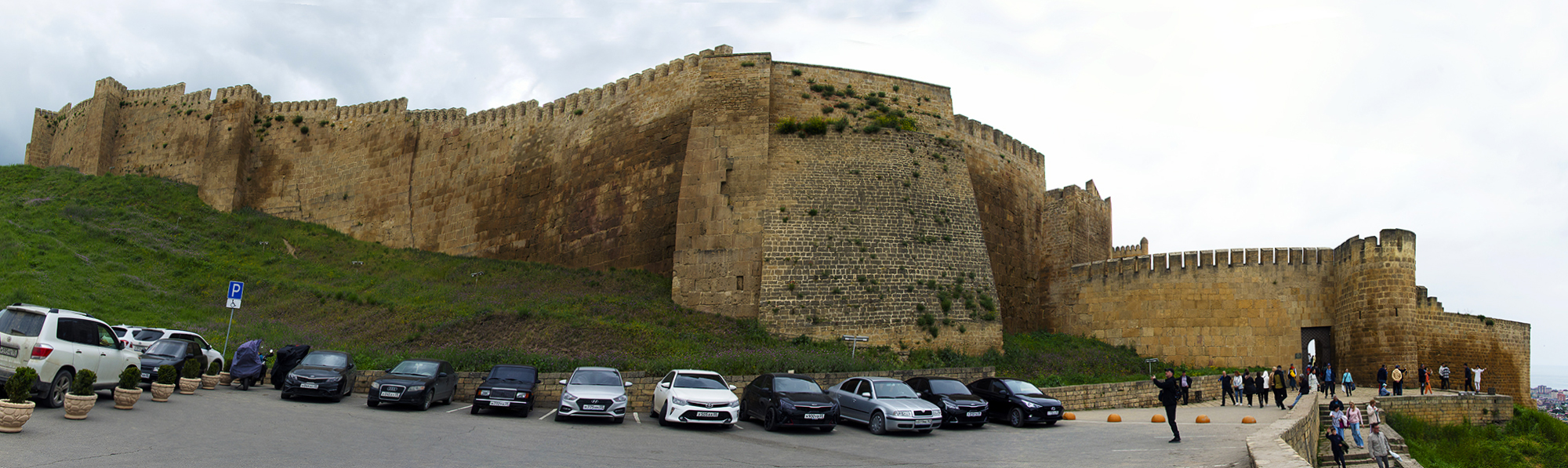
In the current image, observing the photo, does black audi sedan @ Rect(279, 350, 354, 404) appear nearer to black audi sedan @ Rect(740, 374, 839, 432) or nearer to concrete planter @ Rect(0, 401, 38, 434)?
concrete planter @ Rect(0, 401, 38, 434)

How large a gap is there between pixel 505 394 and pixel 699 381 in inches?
128

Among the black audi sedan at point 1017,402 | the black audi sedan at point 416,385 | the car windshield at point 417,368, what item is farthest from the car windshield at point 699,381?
the black audi sedan at point 1017,402

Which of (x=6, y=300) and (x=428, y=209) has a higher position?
(x=428, y=209)

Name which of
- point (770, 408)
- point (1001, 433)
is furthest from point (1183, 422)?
point (770, 408)

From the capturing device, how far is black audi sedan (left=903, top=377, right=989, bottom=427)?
15.5m

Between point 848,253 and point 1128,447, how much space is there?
516 inches

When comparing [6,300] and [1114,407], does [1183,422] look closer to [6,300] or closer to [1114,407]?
[1114,407]

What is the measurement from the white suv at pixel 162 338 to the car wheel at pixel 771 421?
10.7 m

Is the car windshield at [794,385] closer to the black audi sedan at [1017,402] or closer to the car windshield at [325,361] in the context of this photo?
the black audi sedan at [1017,402]

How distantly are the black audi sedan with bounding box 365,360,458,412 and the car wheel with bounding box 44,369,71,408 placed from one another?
4116mm

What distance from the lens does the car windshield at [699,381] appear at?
577 inches

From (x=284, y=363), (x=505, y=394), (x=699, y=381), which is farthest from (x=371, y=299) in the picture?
(x=699, y=381)

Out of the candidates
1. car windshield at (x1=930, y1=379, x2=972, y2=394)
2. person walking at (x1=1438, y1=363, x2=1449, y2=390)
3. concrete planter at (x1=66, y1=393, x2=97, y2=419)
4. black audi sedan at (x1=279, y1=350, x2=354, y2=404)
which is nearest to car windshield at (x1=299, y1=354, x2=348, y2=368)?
black audi sedan at (x1=279, y1=350, x2=354, y2=404)

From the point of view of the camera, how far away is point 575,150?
31.1 metres
